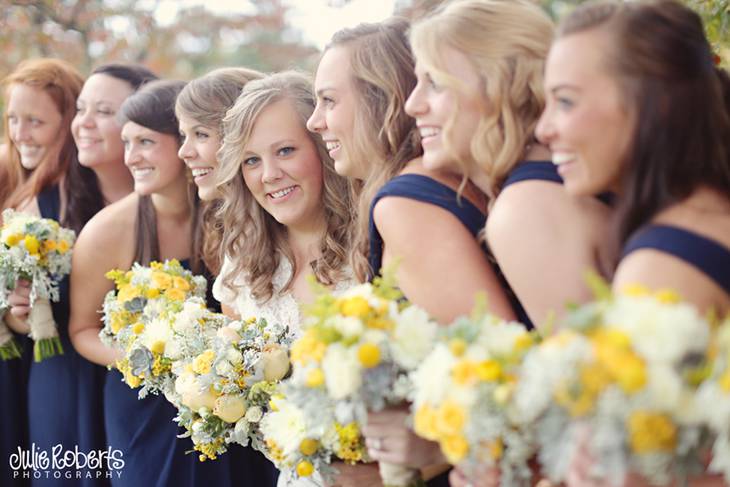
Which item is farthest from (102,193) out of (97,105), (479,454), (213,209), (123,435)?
(479,454)

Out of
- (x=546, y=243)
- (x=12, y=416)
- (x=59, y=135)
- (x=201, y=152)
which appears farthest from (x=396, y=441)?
(x=59, y=135)

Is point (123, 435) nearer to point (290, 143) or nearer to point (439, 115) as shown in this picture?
point (290, 143)

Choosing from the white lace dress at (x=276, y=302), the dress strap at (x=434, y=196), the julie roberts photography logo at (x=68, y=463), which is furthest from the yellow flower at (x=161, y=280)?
the dress strap at (x=434, y=196)

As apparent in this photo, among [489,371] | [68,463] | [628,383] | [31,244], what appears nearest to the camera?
[628,383]

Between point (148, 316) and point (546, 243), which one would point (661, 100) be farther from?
point (148, 316)

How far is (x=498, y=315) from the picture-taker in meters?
2.90

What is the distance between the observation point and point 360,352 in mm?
2629

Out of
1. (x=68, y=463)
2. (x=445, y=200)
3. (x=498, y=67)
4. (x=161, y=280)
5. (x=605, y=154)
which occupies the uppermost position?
(x=498, y=67)

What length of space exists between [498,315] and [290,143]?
1733 mm

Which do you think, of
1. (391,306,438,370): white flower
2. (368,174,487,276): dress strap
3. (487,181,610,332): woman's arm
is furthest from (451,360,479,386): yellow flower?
(368,174,487,276): dress strap

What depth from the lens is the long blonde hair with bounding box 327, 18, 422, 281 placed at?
3.62 meters

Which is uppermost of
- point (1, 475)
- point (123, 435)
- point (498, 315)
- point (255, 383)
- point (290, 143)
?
point (290, 143)

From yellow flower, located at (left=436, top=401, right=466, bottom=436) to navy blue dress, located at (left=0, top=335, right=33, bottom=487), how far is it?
4.17 metres

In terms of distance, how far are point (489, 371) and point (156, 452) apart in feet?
10.0
